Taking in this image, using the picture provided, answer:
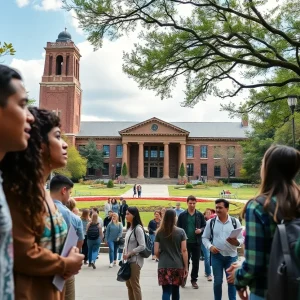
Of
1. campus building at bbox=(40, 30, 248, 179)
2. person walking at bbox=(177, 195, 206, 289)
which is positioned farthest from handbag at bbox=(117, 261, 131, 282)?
campus building at bbox=(40, 30, 248, 179)

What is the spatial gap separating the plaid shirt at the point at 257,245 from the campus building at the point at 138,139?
6676 centimetres

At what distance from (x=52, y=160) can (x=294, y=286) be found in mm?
1867

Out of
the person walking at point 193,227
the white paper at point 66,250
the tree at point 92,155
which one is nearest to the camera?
the white paper at point 66,250

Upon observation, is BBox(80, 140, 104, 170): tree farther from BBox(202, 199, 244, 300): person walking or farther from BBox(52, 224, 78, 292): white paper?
BBox(52, 224, 78, 292): white paper

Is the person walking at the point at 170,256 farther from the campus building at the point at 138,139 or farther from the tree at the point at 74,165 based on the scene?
the campus building at the point at 138,139

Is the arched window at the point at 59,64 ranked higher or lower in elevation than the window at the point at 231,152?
higher

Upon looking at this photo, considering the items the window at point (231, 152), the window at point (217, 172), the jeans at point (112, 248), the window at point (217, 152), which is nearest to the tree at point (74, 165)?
the window at point (217, 152)

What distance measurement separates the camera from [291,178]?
8.63 feet

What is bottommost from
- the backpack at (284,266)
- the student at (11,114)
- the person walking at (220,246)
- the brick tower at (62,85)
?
the person walking at (220,246)

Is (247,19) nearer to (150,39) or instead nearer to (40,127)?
(150,39)

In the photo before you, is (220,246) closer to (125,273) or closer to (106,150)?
(125,273)

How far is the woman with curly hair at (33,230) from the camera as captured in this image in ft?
6.51

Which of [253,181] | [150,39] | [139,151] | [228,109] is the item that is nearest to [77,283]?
[150,39]

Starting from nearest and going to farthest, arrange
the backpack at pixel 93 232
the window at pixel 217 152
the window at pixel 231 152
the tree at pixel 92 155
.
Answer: the backpack at pixel 93 232 < the window at pixel 231 152 < the tree at pixel 92 155 < the window at pixel 217 152
